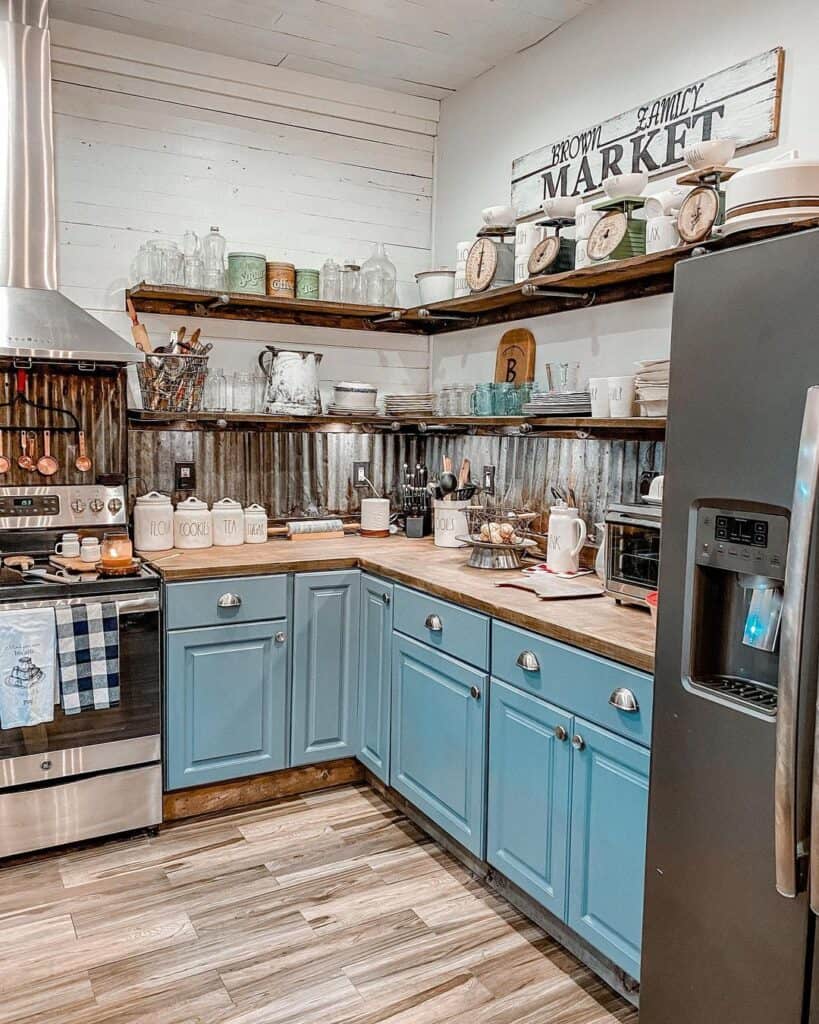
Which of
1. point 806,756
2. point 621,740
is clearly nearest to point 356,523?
point 621,740

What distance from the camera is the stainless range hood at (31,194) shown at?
2.88 meters

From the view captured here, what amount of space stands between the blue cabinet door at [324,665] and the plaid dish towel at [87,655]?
0.64 m

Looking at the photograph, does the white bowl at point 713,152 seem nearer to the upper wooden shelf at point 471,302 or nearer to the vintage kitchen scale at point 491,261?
the upper wooden shelf at point 471,302

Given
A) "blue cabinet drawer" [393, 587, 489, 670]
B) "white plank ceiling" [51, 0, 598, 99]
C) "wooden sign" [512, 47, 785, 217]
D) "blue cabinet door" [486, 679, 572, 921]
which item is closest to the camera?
"blue cabinet door" [486, 679, 572, 921]

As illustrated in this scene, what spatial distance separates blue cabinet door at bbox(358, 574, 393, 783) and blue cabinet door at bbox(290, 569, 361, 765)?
3 cm

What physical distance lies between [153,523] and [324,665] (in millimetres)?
822

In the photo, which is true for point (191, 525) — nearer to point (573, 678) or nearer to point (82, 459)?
point (82, 459)

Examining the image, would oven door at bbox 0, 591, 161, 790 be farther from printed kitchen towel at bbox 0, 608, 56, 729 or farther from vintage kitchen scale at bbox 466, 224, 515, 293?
vintage kitchen scale at bbox 466, 224, 515, 293

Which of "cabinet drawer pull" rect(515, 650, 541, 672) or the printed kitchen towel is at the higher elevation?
"cabinet drawer pull" rect(515, 650, 541, 672)

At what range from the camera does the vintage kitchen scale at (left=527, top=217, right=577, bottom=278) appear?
2.83 meters

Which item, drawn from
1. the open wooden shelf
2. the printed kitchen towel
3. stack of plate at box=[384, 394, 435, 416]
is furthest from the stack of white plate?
the printed kitchen towel

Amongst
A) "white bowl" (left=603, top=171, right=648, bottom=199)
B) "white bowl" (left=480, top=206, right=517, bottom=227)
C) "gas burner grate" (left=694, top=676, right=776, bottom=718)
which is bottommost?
"gas burner grate" (left=694, top=676, right=776, bottom=718)

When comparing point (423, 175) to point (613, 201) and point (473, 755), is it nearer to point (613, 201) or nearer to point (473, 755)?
point (613, 201)

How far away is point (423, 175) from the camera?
3.96 metres
